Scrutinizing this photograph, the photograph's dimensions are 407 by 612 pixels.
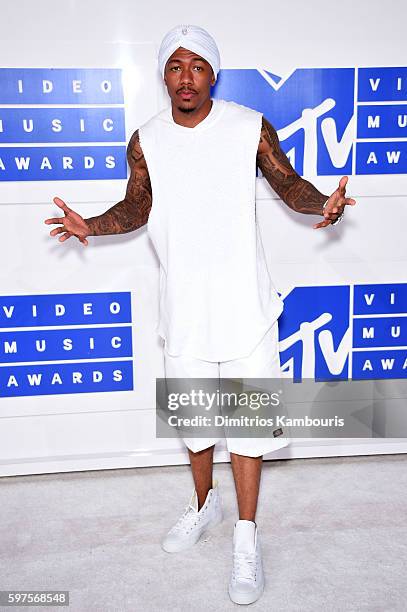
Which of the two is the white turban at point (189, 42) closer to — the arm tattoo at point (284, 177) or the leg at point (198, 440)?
the arm tattoo at point (284, 177)

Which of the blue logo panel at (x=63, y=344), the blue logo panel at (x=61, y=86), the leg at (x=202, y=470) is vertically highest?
the blue logo panel at (x=61, y=86)

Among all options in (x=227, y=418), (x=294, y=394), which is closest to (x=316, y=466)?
(x=294, y=394)

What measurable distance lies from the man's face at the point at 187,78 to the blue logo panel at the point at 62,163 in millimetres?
597

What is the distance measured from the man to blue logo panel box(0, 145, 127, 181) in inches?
17.0

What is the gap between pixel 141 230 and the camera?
98.3 inches

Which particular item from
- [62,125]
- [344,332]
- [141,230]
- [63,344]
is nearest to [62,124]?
[62,125]

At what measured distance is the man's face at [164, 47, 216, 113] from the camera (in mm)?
1822

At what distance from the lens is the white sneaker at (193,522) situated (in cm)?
211

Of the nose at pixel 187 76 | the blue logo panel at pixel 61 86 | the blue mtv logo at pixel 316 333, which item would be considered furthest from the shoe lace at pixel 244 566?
the blue logo panel at pixel 61 86

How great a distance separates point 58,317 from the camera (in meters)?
2.51

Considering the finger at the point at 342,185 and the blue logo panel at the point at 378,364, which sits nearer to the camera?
the finger at the point at 342,185

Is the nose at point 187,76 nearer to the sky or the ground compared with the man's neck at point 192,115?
nearer to the sky

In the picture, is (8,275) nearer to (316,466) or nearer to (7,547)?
(7,547)

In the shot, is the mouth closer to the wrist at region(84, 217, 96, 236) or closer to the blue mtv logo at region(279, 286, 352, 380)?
the wrist at region(84, 217, 96, 236)
